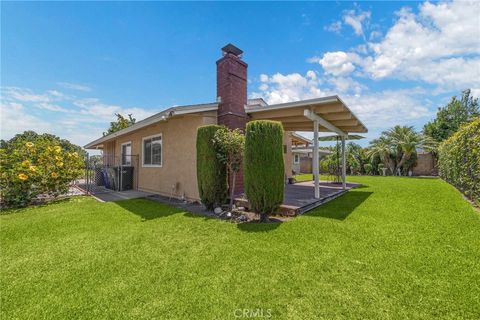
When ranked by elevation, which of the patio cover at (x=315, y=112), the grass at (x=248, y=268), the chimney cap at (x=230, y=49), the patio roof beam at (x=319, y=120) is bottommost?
the grass at (x=248, y=268)

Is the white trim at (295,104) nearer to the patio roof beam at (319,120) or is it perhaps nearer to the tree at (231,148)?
the patio roof beam at (319,120)

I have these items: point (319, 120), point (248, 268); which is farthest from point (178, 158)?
point (248, 268)

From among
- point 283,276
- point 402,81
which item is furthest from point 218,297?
point 402,81

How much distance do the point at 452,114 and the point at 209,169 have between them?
41.0m

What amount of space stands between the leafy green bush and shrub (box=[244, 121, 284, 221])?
9.04 meters

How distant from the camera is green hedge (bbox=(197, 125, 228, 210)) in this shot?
673 centimetres

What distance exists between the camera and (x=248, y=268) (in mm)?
3377

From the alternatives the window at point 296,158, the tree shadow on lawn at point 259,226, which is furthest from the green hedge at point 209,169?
the window at point 296,158

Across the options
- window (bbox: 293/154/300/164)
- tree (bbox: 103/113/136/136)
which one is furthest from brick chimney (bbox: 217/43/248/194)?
tree (bbox: 103/113/136/136)

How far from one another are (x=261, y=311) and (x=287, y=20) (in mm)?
10883

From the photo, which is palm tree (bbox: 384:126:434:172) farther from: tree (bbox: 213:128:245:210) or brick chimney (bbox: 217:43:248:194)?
tree (bbox: 213:128:245:210)

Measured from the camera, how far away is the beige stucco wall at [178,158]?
8.31 m

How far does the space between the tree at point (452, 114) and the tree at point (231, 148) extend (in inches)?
1451

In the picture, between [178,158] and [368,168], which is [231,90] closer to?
[178,158]
